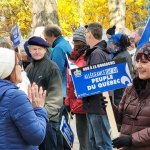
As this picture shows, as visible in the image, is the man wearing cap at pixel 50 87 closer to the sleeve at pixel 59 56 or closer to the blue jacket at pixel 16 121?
the sleeve at pixel 59 56

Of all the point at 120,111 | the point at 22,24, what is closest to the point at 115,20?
the point at 22,24

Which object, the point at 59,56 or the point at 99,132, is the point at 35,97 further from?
the point at 59,56

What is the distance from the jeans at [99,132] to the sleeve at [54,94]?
63 centimetres

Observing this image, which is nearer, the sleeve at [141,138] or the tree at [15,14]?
the sleeve at [141,138]

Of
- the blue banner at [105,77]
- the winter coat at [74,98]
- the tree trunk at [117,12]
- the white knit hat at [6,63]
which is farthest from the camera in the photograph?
the tree trunk at [117,12]

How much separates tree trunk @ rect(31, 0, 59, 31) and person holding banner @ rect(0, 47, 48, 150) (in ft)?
22.8

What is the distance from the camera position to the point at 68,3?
124 feet

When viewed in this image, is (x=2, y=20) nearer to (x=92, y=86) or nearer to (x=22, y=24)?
(x=22, y=24)

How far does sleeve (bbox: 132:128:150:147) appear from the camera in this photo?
3.70m

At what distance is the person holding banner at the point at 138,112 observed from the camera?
3729mm

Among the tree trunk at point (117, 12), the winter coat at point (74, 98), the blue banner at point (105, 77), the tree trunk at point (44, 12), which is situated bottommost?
the winter coat at point (74, 98)

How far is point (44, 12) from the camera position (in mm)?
10453

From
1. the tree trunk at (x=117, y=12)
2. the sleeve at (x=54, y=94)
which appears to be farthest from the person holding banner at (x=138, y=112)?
the tree trunk at (x=117, y=12)

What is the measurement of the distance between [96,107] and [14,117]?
2671mm
